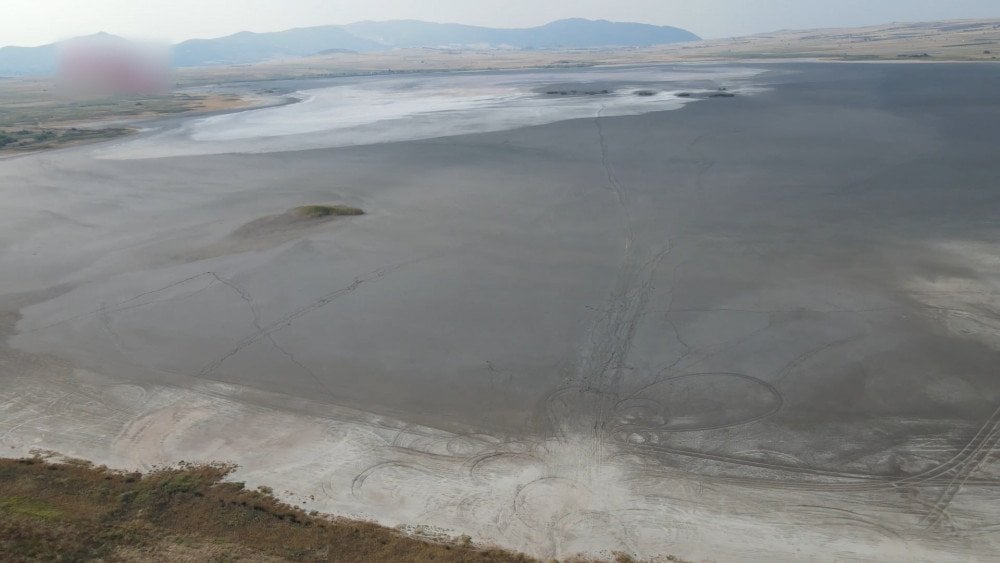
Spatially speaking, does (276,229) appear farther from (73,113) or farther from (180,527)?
(73,113)

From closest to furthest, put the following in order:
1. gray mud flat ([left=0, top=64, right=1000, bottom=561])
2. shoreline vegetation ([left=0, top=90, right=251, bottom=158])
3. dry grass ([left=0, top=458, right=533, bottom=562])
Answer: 1. dry grass ([left=0, top=458, right=533, bottom=562])
2. gray mud flat ([left=0, top=64, right=1000, bottom=561])
3. shoreline vegetation ([left=0, top=90, right=251, bottom=158])

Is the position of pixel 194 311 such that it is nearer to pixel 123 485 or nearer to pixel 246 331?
pixel 246 331

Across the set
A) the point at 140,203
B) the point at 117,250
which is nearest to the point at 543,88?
the point at 140,203

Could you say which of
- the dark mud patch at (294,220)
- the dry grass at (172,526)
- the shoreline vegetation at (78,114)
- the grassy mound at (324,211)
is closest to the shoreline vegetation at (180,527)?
the dry grass at (172,526)

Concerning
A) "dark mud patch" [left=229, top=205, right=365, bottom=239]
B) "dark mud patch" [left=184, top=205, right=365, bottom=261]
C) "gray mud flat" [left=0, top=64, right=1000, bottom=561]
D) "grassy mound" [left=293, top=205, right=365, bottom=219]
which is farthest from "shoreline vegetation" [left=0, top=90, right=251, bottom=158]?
"grassy mound" [left=293, top=205, right=365, bottom=219]

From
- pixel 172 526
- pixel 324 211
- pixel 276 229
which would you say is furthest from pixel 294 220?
pixel 172 526

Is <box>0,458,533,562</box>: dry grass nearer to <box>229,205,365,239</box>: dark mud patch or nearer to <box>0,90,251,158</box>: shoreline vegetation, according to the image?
<box>229,205,365,239</box>: dark mud patch
